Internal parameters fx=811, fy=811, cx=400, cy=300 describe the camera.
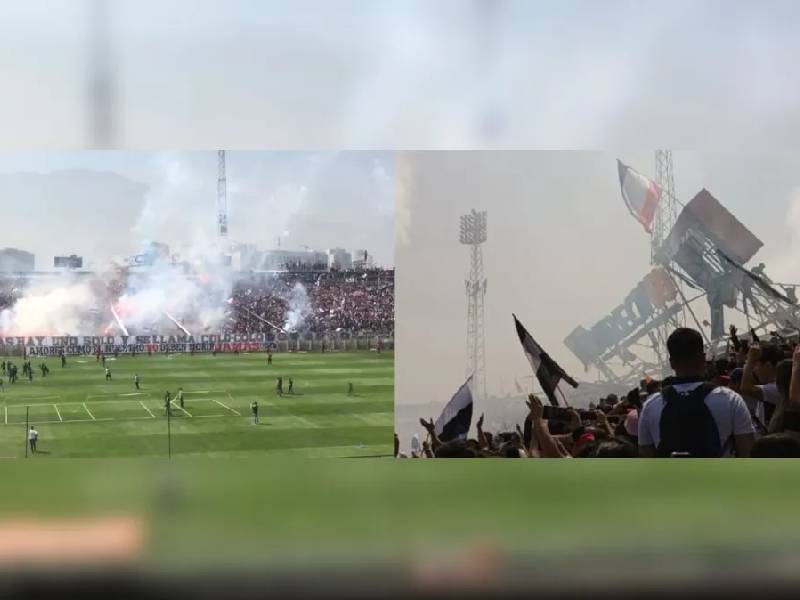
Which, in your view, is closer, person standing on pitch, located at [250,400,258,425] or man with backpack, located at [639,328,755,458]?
man with backpack, located at [639,328,755,458]

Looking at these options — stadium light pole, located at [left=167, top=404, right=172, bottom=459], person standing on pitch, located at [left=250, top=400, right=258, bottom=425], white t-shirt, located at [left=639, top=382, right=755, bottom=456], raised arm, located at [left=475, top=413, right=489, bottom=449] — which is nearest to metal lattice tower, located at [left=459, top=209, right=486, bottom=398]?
raised arm, located at [left=475, top=413, right=489, bottom=449]

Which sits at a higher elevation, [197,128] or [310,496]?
[197,128]

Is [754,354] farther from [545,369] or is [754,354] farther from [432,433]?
[432,433]

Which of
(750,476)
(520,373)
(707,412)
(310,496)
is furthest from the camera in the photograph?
(520,373)

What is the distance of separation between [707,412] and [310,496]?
2.18 metres

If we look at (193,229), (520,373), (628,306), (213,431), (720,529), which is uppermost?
(193,229)

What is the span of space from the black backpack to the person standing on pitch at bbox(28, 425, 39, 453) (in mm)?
3746

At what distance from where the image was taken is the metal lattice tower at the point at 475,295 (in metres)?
5.02

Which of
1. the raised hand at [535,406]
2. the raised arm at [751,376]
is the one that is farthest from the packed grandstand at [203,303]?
the raised arm at [751,376]

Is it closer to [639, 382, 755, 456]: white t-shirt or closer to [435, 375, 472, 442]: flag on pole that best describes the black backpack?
[639, 382, 755, 456]: white t-shirt

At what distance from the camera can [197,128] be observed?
5.14 m

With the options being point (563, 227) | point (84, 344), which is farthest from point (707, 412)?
point (84, 344)

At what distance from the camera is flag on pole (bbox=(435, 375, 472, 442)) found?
195 inches

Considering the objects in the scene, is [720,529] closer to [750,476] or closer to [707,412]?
[750,476]
